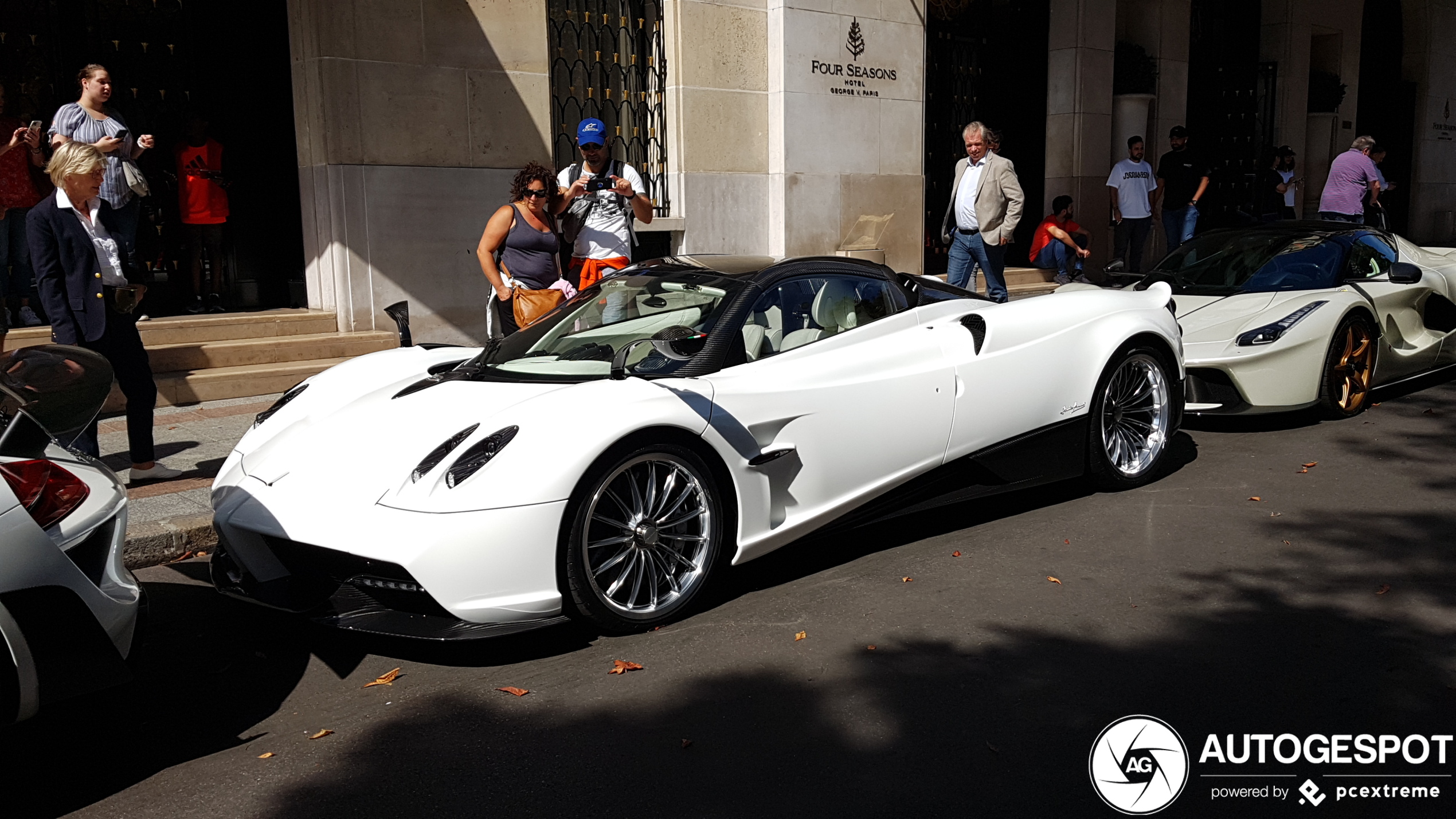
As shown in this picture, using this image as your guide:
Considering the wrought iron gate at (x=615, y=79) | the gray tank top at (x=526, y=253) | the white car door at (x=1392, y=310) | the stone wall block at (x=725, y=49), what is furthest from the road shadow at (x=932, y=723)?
the stone wall block at (x=725, y=49)

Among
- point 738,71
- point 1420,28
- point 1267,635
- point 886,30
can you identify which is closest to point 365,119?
point 738,71

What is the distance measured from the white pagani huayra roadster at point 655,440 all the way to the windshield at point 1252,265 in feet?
7.80

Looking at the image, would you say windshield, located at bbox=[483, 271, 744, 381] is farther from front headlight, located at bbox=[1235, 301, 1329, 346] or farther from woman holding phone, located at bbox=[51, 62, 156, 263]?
woman holding phone, located at bbox=[51, 62, 156, 263]

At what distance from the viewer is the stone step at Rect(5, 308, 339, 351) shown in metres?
9.81

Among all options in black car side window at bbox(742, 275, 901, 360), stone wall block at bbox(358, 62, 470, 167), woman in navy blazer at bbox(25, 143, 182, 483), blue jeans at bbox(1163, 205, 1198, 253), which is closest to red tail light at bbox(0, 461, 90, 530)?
black car side window at bbox(742, 275, 901, 360)

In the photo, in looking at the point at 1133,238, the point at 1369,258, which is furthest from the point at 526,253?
the point at 1133,238

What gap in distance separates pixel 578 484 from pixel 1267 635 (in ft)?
8.08

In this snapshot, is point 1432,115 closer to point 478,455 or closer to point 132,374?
point 132,374

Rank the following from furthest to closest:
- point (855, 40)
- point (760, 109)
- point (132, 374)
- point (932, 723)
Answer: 1. point (855, 40)
2. point (760, 109)
3. point (132, 374)
4. point (932, 723)

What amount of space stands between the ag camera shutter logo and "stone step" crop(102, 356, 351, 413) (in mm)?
7185

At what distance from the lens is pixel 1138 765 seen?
3.38 metres

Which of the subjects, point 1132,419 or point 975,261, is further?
point 975,261

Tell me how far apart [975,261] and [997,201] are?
692 millimetres

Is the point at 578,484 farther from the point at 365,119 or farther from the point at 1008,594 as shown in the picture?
the point at 365,119
